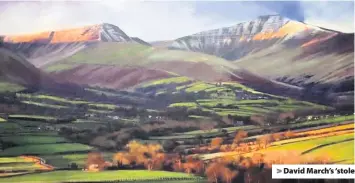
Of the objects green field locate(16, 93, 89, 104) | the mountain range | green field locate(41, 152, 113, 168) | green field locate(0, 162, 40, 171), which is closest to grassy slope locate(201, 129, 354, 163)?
the mountain range

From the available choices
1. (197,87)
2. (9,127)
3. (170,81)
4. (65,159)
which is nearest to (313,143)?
(197,87)

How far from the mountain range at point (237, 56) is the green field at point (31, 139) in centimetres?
51

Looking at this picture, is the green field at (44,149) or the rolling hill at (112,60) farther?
the rolling hill at (112,60)

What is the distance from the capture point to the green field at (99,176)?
3293mm

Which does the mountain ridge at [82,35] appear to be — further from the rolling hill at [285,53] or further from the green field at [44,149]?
the green field at [44,149]

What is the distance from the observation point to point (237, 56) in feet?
11.6

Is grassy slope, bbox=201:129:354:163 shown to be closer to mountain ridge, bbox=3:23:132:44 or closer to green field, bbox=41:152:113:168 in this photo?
green field, bbox=41:152:113:168

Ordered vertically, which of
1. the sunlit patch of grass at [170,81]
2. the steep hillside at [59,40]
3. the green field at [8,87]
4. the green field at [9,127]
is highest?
the steep hillside at [59,40]

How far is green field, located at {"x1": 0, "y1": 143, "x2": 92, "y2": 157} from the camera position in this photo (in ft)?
10.8

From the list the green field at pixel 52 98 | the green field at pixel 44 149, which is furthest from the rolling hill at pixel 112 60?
the green field at pixel 44 149

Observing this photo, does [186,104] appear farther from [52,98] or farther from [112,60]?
[52,98]

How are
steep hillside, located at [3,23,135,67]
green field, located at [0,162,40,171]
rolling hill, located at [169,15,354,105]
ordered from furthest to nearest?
rolling hill, located at [169,15,354,105] < steep hillside, located at [3,23,135,67] < green field, located at [0,162,40,171]

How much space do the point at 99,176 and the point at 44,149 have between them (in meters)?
0.40

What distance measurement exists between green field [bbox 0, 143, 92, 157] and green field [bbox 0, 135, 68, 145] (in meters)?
0.03
